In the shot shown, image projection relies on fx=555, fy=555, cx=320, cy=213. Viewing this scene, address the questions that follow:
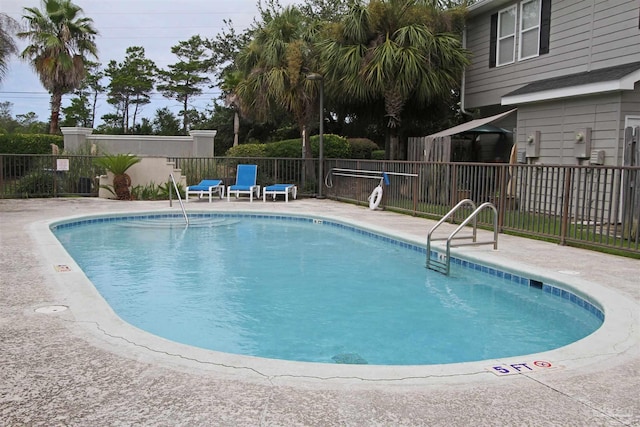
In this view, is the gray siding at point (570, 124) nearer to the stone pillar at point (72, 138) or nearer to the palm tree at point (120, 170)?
the palm tree at point (120, 170)

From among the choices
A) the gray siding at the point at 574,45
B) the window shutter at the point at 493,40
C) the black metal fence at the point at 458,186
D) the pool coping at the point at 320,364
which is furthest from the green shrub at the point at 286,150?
the pool coping at the point at 320,364

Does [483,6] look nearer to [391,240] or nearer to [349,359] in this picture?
[391,240]

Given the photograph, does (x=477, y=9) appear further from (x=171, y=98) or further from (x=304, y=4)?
(x=171, y=98)

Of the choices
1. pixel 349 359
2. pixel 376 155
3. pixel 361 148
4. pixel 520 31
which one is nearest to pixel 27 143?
pixel 361 148

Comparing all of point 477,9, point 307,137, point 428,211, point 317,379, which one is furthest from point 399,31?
point 317,379

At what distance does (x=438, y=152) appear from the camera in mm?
13391

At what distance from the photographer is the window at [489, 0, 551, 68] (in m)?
12.4

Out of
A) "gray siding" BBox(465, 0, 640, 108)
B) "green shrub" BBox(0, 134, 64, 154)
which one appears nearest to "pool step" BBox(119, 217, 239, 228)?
"gray siding" BBox(465, 0, 640, 108)

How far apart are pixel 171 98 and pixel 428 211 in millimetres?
32921

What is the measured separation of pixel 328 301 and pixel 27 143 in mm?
20309

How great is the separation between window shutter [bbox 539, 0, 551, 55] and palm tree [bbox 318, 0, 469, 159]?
2462 mm

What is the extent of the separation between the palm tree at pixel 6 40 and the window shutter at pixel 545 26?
1246 centimetres

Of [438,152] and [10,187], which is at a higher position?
[438,152]

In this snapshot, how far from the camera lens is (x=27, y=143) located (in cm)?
2214
